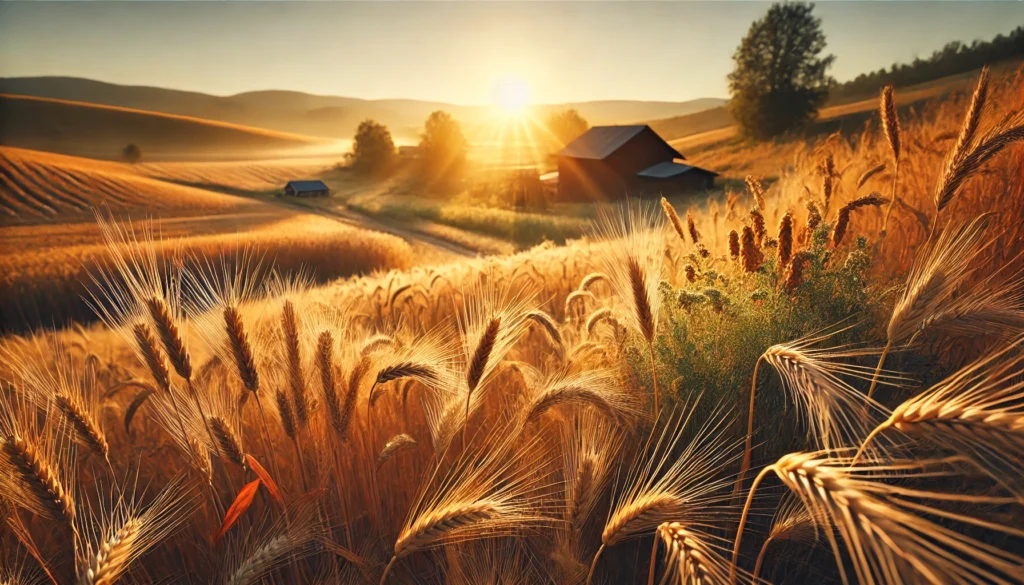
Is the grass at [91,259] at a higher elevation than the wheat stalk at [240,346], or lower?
lower

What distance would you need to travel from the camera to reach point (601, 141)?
26266mm

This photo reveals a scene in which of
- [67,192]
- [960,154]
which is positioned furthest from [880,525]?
[67,192]

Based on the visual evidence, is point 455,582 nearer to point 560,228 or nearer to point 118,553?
point 118,553

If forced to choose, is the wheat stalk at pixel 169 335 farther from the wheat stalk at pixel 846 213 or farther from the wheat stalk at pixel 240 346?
the wheat stalk at pixel 846 213

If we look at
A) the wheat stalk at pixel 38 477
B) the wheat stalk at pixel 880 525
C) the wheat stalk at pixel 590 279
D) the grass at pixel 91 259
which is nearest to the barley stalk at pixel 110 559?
the wheat stalk at pixel 38 477

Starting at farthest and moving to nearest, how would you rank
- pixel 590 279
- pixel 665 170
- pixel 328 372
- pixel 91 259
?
pixel 665 170
pixel 91 259
pixel 590 279
pixel 328 372

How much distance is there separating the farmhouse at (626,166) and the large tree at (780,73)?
1039 cm

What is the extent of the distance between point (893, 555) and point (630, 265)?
3.17 feet

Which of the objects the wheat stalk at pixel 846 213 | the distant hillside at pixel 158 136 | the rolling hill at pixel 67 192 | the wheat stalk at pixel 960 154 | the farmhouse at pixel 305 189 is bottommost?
the farmhouse at pixel 305 189

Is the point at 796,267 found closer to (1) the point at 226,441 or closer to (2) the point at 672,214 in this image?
(2) the point at 672,214

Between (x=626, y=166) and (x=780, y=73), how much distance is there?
52.7 feet

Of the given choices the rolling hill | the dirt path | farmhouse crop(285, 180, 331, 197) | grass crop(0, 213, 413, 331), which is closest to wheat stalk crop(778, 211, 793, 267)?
grass crop(0, 213, 413, 331)

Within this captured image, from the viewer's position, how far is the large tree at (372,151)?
46.9 meters

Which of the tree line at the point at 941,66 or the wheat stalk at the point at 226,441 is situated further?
the tree line at the point at 941,66
